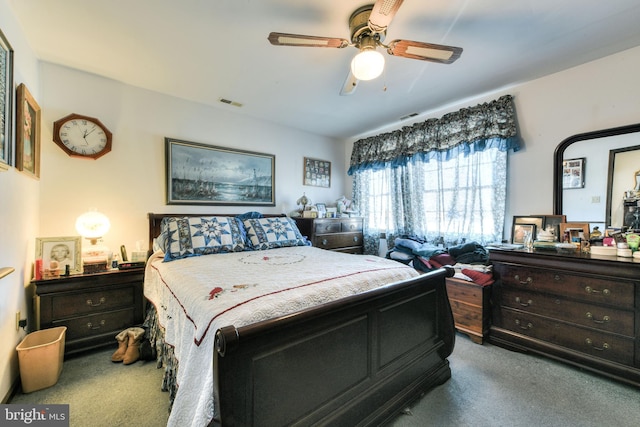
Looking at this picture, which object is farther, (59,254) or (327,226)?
(327,226)

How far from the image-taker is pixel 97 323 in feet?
7.27

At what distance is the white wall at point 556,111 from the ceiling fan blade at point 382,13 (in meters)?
2.06

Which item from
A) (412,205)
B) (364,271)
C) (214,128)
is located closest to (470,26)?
(364,271)

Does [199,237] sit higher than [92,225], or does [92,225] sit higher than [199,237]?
[92,225]

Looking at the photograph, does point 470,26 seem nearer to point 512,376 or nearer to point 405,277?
point 405,277

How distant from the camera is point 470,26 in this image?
1797 mm

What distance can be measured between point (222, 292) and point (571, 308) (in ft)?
8.16

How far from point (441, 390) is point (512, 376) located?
1.96 feet

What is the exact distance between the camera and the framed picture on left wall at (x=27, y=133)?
1.75 meters

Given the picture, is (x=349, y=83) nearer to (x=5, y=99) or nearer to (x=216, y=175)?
(x=216, y=175)

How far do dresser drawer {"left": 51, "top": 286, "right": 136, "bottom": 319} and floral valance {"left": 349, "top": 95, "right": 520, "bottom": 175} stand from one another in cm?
346

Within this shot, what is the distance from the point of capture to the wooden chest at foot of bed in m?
2.35

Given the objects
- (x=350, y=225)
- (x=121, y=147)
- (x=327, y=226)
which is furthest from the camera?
(x=350, y=225)

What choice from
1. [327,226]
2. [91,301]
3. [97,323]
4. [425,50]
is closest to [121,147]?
[91,301]
